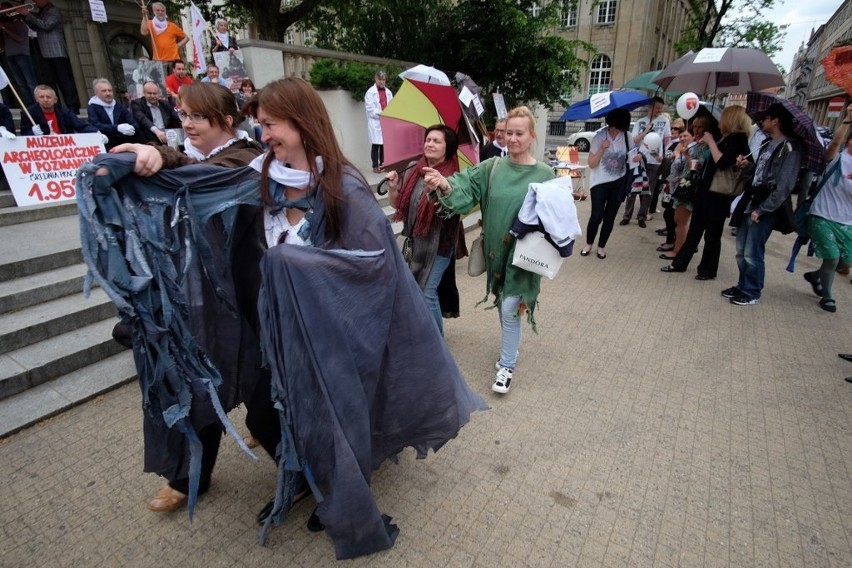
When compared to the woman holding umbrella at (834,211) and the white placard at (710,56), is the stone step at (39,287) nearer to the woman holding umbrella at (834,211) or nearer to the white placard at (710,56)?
the woman holding umbrella at (834,211)

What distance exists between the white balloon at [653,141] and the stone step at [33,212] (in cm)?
778

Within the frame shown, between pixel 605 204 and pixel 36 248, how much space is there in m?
6.20

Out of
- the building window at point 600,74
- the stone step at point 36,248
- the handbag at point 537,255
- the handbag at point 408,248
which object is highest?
the building window at point 600,74

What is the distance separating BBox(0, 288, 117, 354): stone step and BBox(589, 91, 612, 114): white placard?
578 centimetres

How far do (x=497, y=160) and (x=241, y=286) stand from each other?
1.83 metres

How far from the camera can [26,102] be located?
682 centimetres

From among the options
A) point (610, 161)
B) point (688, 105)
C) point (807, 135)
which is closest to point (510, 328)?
point (807, 135)

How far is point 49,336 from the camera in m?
3.41

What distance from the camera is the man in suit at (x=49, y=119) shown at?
540cm

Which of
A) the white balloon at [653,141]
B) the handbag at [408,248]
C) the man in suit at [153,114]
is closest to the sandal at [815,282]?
the white balloon at [653,141]

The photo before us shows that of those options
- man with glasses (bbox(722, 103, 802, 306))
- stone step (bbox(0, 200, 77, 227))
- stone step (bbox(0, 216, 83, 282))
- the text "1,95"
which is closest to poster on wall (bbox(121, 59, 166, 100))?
the text "1,95"

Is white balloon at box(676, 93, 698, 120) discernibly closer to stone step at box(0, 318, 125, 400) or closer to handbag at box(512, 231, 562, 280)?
handbag at box(512, 231, 562, 280)

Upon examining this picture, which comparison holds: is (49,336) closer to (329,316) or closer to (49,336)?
(49,336)

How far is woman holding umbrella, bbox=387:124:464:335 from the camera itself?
10.5 ft
